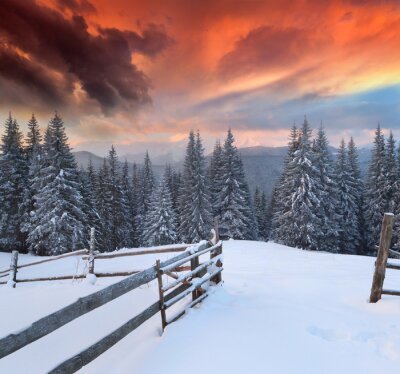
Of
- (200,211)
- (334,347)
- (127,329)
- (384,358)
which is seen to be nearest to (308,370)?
(334,347)

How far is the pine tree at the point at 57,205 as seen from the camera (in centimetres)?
3136

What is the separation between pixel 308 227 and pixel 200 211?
13.7 m

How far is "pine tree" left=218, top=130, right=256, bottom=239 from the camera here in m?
38.0

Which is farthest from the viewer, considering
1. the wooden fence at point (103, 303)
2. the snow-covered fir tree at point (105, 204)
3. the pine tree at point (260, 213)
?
the pine tree at point (260, 213)

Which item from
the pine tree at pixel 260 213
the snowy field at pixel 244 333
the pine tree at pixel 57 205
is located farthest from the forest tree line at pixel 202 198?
the snowy field at pixel 244 333

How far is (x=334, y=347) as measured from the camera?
501cm

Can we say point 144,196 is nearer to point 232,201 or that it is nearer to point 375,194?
point 232,201

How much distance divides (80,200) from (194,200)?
14.3 metres

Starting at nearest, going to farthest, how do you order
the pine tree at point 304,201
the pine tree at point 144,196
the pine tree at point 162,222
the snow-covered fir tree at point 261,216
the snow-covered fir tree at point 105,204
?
the pine tree at point 304,201, the pine tree at point 162,222, the snow-covered fir tree at point 105,204, the pine tree at point 144,196, the snow-covered fir tree at point 261,216

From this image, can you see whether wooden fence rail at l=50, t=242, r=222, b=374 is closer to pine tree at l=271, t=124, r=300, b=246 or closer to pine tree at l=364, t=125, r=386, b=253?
pine tree at l=271, t=124, r=300, b=246

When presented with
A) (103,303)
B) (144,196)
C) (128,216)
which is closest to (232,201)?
(128,216)

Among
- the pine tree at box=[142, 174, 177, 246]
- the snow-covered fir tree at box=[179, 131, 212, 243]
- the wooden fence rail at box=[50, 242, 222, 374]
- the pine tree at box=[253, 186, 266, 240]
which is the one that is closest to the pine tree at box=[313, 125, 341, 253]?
the snow-covered fir tree at box=[179, 131, 212, 243]

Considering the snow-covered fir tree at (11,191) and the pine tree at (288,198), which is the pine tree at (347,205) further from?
the snow-covered fir tree at (11,191)

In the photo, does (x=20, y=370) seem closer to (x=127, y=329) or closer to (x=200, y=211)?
(x=127, y=329)
